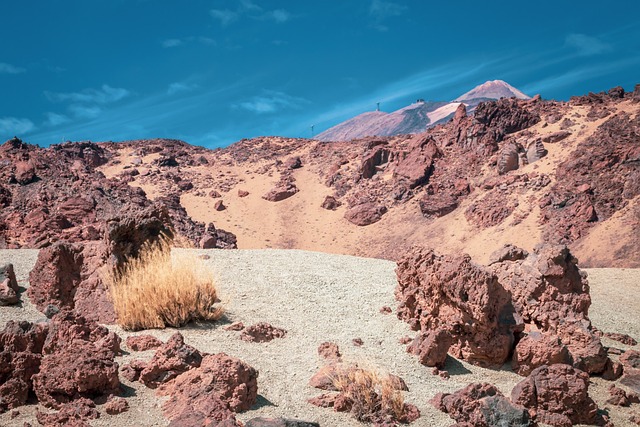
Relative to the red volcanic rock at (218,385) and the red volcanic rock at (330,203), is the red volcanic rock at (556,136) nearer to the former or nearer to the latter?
the red volcanic rock at (330,203)

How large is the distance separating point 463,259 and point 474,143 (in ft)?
111

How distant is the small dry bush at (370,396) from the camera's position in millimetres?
5301

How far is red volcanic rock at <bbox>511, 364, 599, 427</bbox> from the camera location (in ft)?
19.0

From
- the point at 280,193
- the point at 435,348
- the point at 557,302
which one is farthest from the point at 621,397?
the point at 280,193

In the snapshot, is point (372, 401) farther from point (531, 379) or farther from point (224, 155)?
point (224, 155)

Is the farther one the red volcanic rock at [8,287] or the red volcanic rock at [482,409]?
the red volcanic rock at [8,287]

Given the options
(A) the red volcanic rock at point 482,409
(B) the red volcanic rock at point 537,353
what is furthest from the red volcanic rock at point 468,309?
(A) the red volcanic rock at point 482,409

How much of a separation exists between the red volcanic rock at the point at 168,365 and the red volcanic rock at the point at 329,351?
1.77m

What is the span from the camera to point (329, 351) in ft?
22.7

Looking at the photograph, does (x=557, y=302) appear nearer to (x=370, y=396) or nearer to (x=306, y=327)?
(x=306, y=327)

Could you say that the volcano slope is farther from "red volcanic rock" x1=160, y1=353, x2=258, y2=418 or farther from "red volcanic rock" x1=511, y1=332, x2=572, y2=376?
"red volcanic rock" x1=160, y1=353, x2=258, y2=418

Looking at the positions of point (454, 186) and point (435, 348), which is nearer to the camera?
point (435, 348)

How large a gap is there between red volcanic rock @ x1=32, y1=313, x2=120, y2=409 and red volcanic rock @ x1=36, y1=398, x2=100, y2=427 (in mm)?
148

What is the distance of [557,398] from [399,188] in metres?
34.6
